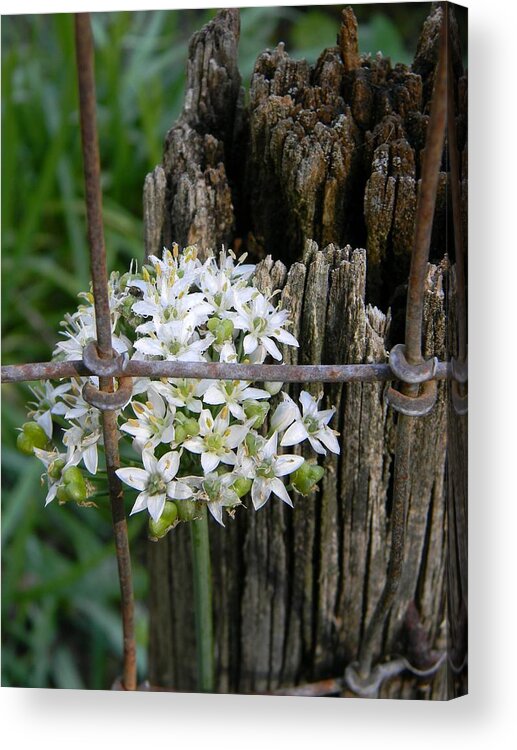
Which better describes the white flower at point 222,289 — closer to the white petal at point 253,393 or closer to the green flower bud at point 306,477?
the white petal at point 253,393

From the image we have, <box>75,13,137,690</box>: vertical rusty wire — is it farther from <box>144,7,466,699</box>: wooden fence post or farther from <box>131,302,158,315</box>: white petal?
<box>144,7,466,699</box>: wooden fence post

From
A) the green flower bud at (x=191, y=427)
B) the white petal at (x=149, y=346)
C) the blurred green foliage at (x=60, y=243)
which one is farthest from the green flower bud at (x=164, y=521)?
the blurred green foliage at (x=60, y=243)

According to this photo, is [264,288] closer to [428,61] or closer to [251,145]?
[251,145]

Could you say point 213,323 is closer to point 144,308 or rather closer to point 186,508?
point 144,308

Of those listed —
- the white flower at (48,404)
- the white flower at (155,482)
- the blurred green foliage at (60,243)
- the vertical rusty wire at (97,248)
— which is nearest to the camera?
the vertical rusty wire at (97,248)

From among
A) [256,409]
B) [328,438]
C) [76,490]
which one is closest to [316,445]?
[328,438]
